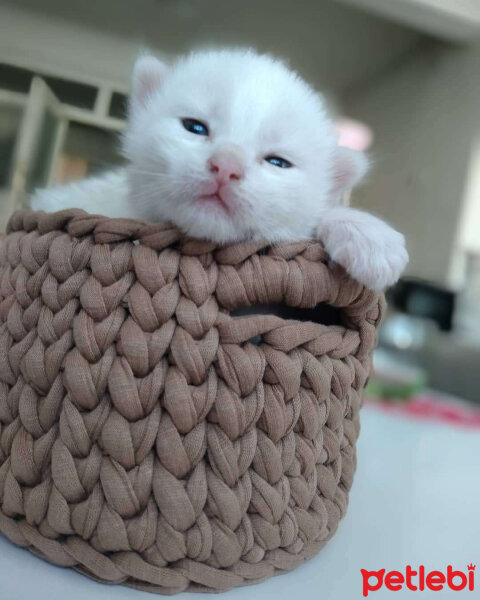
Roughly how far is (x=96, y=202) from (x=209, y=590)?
13.1 inches

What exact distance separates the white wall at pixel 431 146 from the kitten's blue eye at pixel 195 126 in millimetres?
1647

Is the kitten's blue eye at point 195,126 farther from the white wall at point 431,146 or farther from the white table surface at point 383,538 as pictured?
the white wall at point 431,146

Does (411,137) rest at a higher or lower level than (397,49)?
lower

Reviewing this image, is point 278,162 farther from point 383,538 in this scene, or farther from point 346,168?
point 383,538

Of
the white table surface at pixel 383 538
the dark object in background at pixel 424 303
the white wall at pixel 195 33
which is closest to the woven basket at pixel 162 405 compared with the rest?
the white table surface at pixel 383 538

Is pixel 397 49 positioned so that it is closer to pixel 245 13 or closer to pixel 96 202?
pixel 245 13

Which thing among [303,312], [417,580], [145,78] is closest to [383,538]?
[417,580]

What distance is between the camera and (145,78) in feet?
1.47

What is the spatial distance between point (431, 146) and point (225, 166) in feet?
7.11

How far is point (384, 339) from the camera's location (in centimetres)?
191

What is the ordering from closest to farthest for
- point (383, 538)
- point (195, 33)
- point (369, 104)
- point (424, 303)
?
point (383, 538) → point (195, 33) → point (369, 104) → point (424, 303)

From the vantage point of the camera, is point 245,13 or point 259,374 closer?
point 259,374

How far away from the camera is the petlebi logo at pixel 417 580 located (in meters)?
0.36

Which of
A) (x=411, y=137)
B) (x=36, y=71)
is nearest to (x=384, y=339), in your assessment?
(x=411, y=137)
